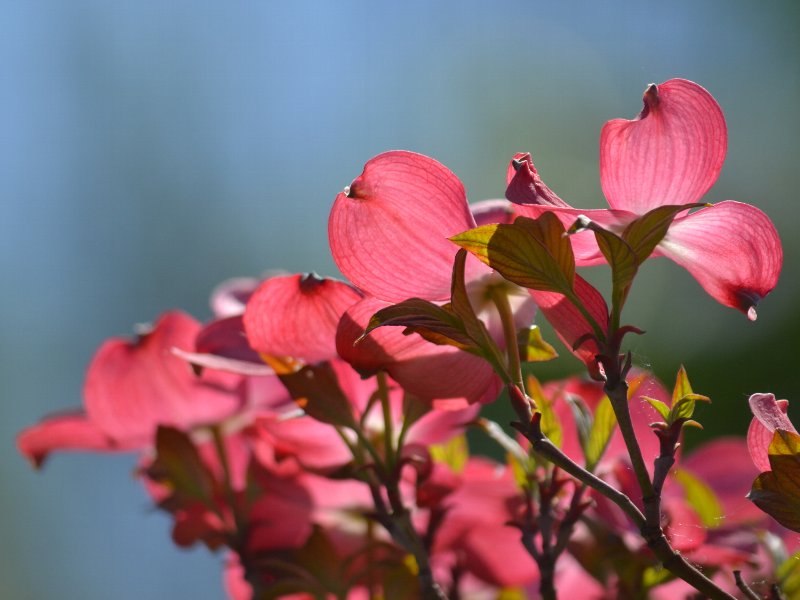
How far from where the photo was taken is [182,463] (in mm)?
455

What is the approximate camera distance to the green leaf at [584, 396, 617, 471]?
36cm

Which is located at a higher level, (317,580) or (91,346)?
(317,580)

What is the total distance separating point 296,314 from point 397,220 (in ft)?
0.22

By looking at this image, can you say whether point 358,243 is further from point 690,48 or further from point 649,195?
point 690,48

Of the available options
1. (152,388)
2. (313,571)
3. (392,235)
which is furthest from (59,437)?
(392,235)

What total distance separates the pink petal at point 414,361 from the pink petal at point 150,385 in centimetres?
17

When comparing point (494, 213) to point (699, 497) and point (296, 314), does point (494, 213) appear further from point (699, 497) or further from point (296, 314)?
point (699, 497)

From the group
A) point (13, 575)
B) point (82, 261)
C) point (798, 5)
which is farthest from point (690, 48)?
point (13, 575)

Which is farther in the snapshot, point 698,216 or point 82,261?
point 82,261

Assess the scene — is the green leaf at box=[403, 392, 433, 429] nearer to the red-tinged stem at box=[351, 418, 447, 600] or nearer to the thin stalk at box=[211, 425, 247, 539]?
the red-tinged stem at box=[351, 418, 447, 600]

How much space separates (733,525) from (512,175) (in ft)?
0.75

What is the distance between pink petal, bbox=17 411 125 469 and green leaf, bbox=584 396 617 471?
0.88 feet

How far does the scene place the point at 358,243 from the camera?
11.8 inches

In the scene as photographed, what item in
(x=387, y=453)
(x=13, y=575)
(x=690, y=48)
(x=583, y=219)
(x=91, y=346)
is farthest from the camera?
(x=91, y=346)
